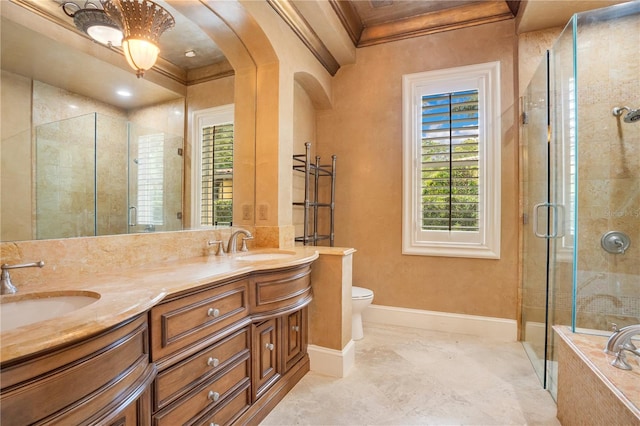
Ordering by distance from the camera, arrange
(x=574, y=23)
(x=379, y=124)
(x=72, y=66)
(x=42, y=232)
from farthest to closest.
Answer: (x=379, y=124) < (x=574, y=23) < (x=72, y=66) < (x=42, y=232)

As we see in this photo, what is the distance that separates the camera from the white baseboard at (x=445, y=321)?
2.67 metres

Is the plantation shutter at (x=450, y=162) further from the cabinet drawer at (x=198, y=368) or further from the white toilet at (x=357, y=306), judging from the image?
the cabinet drawer at (x=198, y=368)

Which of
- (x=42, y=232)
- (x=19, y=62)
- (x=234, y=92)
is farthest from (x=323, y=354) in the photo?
(x=19, y=62)

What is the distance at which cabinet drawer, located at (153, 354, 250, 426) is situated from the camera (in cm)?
114

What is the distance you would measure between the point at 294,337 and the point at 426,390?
885 millimetres

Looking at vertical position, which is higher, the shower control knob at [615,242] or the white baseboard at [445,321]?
the shower control knob at [615,242]

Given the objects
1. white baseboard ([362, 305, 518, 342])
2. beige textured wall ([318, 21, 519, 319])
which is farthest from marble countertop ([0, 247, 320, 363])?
white baseboard ([362, 305, 518, 342])

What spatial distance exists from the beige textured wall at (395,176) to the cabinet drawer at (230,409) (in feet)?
5.92

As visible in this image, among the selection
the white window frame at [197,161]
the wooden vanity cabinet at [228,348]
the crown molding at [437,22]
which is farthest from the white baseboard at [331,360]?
the crown molding at [437,22]

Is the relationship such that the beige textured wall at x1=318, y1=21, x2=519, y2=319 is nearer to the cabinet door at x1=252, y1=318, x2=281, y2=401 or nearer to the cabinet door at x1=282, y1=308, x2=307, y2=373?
the cabinet door at x1=282, y1=308, x2=307, y2=373

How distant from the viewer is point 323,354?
2107mm

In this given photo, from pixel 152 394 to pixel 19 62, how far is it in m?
1.30

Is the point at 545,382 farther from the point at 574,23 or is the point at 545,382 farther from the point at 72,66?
the point at 72,66

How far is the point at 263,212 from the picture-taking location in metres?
2.33
